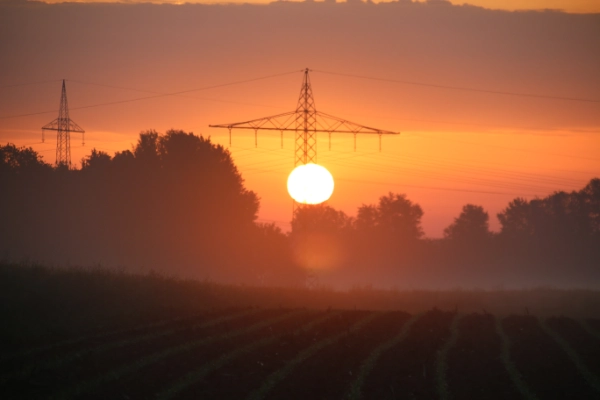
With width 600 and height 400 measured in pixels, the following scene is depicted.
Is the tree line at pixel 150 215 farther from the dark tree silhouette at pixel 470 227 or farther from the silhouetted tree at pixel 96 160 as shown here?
the dark tree silhouette at pixel 470 227

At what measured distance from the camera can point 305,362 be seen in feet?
66.6

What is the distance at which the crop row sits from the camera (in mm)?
17250

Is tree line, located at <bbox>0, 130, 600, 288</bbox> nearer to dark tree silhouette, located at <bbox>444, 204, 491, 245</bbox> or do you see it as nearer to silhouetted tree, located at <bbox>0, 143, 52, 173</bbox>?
silhouetted tree, located at <bbox>0, 143, 52, 173</bbox>

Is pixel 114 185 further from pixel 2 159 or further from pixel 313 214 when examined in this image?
pixel 313 214

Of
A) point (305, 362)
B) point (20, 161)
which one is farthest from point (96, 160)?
point (305, 362)

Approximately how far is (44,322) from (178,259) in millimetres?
53987

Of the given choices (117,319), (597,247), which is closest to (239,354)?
(117,319)

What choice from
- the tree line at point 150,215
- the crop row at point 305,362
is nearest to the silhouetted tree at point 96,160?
the tree line at point 150,215

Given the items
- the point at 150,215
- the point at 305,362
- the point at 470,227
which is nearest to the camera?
the point at 305,362

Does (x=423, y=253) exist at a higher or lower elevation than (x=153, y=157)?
lower

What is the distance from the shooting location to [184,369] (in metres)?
18.9

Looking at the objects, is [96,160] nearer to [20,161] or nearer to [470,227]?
[20,161]

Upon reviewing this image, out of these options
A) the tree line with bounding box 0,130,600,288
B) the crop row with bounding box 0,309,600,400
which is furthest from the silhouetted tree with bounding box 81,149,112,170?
the crop row with bounding box 0,309,600,400

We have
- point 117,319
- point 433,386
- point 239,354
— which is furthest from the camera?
point 117,319
